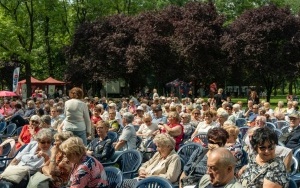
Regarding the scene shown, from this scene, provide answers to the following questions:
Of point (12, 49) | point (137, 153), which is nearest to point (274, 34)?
point (12, 49)

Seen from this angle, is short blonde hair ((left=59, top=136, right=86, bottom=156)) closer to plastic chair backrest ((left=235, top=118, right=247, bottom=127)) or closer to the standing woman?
the standing woman

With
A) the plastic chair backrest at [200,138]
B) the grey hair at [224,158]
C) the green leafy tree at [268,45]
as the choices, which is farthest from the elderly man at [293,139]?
the green leafy tree at [268,45]

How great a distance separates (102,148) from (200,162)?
252 centimetres

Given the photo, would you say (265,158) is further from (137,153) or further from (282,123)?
(282,123)

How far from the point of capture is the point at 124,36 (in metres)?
38.3

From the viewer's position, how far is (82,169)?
17.8ft

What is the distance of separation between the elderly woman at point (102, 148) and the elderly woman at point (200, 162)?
2.05m

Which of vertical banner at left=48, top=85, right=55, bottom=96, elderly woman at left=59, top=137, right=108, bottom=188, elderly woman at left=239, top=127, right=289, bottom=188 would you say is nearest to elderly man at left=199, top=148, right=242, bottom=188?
elderly woman at left=239, top=127, right=289, bottom=188

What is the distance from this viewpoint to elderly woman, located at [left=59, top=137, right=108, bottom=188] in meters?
5.41

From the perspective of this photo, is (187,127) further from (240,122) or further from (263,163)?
(263,163)

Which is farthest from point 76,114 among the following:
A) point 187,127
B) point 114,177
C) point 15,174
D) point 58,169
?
point 15,174

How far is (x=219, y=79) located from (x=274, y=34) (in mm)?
5108

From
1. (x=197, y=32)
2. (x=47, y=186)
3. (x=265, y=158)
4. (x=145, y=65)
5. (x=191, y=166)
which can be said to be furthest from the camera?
(x=145, y=65)

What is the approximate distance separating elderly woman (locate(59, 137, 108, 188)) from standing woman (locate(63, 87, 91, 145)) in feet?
14.2
